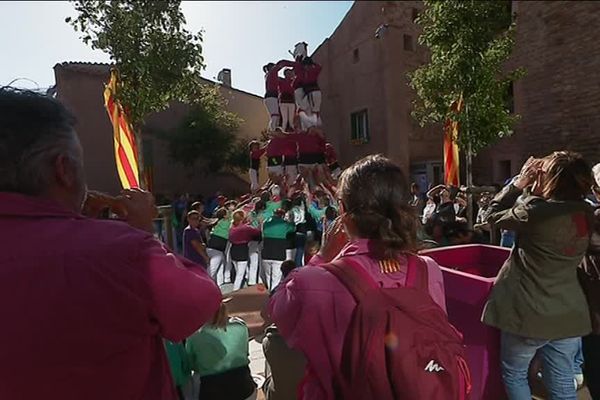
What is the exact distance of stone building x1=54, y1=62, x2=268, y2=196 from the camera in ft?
55.2

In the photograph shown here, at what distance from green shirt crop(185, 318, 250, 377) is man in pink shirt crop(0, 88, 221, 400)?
1321mm

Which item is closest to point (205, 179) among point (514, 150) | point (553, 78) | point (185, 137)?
point (185, 137)

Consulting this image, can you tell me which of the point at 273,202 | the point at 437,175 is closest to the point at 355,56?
the point at 437,175

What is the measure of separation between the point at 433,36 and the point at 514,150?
7163 millimetres

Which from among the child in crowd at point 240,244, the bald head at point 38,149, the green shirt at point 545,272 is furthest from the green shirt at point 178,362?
the child in crowd at point 240,244

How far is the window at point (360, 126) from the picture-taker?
17.4 metres

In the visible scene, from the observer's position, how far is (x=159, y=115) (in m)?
19.0

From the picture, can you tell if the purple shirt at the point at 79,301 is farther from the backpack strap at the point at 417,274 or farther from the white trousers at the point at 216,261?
the white trousers at the point at 216,261

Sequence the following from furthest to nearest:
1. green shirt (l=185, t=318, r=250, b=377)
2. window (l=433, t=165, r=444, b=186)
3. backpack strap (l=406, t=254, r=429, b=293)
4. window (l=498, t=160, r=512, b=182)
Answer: window (l=433, t=165, r=444, b=186)
window (l=498, t=160, r=512, b=182)
green shirt (l=185, t=318, r=250, b=377)
backpack strap (l=406, t=254, r=429, b=293)

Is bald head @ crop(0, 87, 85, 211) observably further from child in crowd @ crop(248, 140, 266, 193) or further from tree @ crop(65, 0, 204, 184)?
child in crowd @ crop(248, 140, 266, 193)


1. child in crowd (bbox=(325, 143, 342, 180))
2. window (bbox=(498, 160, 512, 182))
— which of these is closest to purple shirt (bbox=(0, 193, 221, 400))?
child in crowd (bbox=(325, 143, 342, 180))

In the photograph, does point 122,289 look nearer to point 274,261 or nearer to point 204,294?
point 204,294

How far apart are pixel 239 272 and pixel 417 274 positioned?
18.8 ft

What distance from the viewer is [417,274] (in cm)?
151
